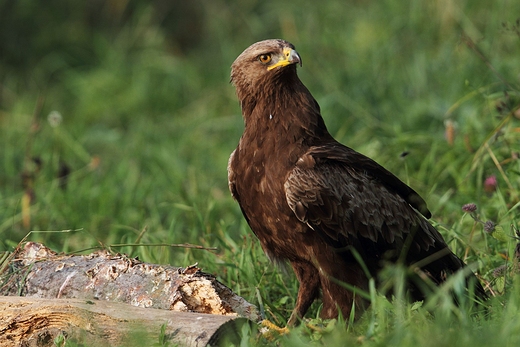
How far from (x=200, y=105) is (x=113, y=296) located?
5.56 metres

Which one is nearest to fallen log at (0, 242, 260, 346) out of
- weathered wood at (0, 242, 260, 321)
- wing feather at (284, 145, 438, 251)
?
weathered wood at (0, 242, 260, 321)

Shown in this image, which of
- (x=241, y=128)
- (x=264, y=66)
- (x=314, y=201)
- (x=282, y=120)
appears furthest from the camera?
(x=241, y=128)

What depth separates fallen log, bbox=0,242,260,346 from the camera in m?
3.19

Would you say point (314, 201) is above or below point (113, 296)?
above

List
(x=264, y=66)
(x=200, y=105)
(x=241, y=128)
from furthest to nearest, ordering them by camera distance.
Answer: (x=200, y=105) → (x=241, y=128) → (x=264, y=66)

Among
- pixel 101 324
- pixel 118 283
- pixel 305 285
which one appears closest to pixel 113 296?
pixel 118 283

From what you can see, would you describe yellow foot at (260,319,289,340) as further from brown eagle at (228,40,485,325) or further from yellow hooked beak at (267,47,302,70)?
yellow hooked beak at (267,47,302,70)

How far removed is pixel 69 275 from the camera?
3734 millimetres

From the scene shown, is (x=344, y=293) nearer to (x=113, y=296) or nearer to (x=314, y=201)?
(x=314, y=201)

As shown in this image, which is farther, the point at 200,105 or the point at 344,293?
the point at 200,105

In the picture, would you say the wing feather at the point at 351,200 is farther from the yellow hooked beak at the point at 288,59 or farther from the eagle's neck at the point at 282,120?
the yellow hooked beak at the point at 288,59

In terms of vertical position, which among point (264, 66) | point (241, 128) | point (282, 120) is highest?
point (264, 66)

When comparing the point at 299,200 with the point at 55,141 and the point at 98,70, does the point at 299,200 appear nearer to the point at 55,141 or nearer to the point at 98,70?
the point at 55,141

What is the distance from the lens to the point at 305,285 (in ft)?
13.4
